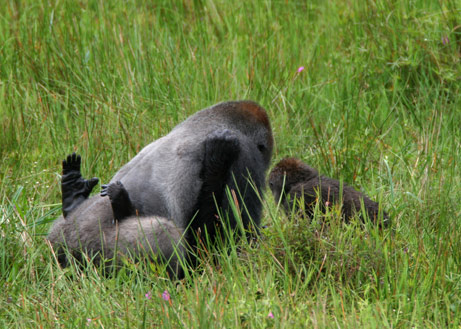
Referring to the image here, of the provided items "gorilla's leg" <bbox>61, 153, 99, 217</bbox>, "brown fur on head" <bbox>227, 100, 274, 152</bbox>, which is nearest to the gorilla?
"brown fur on head" <bbox>227, 100, 274, 152</bbox>

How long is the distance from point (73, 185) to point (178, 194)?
93cm

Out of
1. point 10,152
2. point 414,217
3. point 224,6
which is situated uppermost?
point 224,6

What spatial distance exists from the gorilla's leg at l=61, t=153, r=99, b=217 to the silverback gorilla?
0.80 feet

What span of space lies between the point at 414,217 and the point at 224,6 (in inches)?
163

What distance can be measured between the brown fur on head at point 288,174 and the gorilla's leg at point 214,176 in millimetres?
1179

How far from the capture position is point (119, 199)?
11.8ft

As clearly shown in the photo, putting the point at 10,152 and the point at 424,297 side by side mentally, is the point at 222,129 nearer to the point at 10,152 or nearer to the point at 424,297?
the point at 424,297

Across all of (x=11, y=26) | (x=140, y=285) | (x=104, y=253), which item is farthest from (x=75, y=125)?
(x=140, y=285)

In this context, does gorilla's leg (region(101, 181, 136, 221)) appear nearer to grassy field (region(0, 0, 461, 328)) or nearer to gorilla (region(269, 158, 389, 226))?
grassy field (region(0, 0, 461, 328))

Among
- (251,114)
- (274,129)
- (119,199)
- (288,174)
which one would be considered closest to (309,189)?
(288,174)

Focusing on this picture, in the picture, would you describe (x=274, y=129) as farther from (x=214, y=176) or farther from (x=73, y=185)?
(x=214, y=176)

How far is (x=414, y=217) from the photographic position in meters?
3.98

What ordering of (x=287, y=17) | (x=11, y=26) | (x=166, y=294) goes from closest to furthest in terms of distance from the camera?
(x=166, y=294)
(x=11, y=26)
(x=287, y=17)

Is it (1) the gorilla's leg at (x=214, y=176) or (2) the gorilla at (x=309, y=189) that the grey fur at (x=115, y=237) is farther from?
(2) the gorilla at (x=309, y=189)
